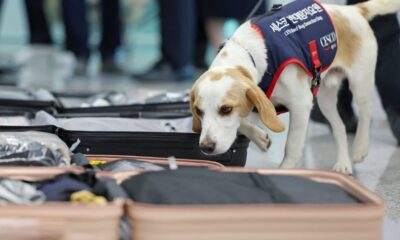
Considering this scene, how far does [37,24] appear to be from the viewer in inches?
210

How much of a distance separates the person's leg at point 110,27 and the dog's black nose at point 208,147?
12.1ft

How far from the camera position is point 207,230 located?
4.12ft

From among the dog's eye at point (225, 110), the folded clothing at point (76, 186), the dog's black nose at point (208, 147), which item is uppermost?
the folded clothing at point (76, 186)

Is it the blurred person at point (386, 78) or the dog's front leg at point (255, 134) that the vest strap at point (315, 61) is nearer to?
the dog's front leg at point (255, 134)

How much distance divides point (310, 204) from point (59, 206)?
489 mm

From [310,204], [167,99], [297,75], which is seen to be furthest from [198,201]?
[167,99]

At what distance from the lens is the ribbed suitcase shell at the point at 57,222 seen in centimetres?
121

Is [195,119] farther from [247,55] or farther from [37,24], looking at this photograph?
[37,24]

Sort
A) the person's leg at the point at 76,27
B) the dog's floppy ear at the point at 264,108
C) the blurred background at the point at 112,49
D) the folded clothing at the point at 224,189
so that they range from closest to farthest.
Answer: the folded clothing at the point at 224,189
the dog's floppy ear at the point at 264,108
the blurred background at the point at 112,49
the person's leg at the point at 76,27

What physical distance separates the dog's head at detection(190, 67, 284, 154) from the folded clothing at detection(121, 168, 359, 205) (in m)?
0.46

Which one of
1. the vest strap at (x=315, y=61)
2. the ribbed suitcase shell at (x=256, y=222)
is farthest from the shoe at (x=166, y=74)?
the ribbed suitcase shell at (x=256, y=222)

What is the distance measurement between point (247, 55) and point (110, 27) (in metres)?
3.60

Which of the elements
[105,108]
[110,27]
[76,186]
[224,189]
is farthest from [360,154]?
[110,27]

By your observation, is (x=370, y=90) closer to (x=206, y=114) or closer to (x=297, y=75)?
(x=297, y=75)
